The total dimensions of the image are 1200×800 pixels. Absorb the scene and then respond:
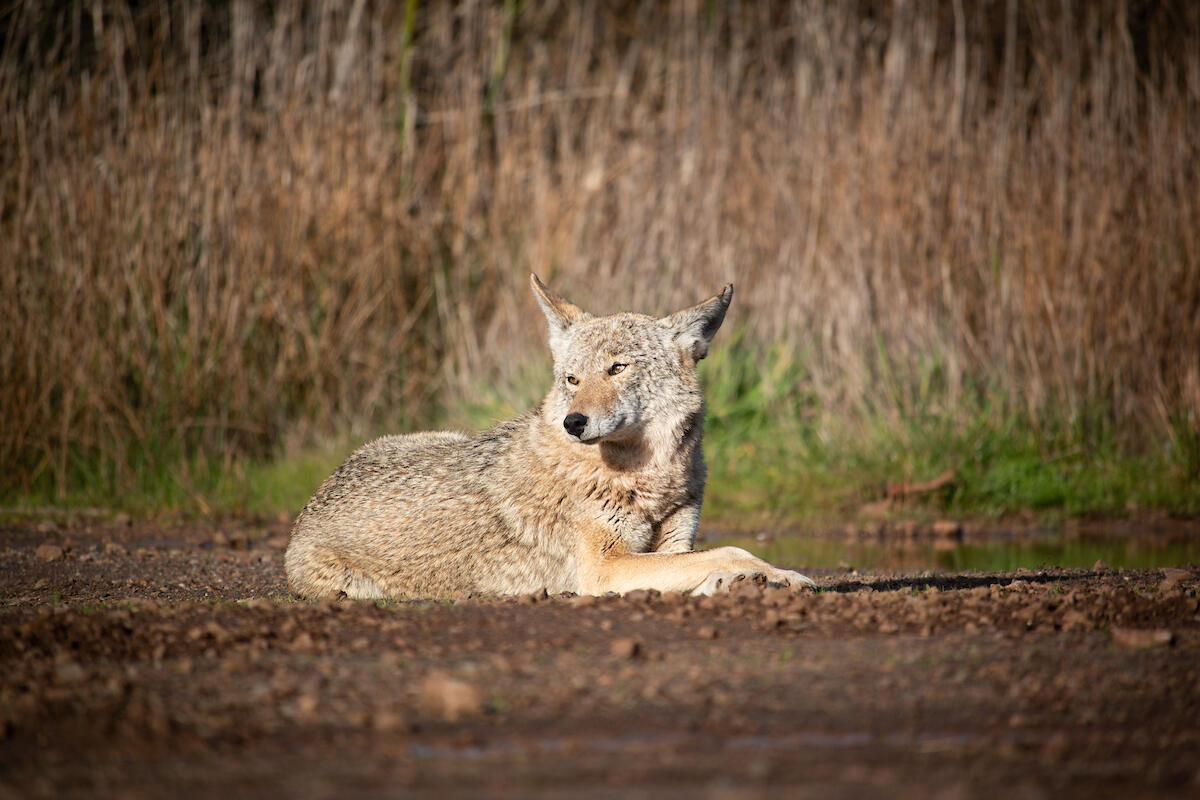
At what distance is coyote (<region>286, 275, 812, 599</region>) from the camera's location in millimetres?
5898

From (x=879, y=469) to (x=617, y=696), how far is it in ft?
22.0

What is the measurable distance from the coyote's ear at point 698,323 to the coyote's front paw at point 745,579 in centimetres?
148

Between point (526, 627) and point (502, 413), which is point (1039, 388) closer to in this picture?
point (502, 413)

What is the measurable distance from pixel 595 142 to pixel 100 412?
5.39 meters

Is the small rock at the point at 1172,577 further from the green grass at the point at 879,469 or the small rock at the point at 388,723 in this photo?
the small rock at the point at 388,723

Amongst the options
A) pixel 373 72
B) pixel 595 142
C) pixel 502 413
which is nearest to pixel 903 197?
pixel 595 142

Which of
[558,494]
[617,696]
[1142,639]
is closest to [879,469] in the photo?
[558,494]

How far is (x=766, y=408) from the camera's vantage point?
35.7 ft

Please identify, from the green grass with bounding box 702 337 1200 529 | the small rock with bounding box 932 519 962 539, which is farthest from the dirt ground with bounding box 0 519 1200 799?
the green grass with bounding box 702 337 1200 529

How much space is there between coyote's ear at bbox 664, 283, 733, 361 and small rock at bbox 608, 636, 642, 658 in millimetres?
2563

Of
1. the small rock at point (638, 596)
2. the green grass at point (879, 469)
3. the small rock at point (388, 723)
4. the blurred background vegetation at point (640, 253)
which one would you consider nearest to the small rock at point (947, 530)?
the green grass at point (879, 469)

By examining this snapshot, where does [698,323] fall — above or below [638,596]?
above

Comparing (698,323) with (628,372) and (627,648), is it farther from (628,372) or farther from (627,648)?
(627,648)

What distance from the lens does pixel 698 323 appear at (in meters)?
6.42
